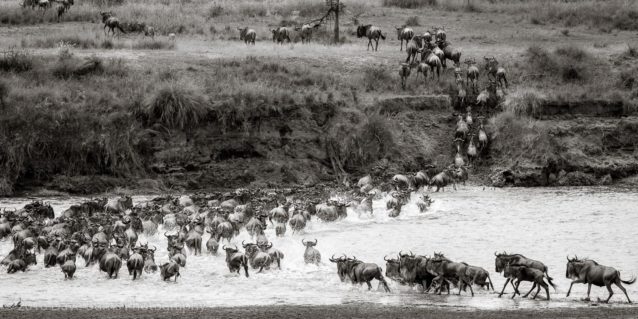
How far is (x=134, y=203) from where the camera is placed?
2583 centimetres

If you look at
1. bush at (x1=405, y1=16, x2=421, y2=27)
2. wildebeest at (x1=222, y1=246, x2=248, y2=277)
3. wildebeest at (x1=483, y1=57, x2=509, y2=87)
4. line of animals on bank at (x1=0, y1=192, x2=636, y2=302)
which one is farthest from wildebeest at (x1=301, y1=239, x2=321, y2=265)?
bush at (x1=405, y1=16, x2=421, y2=27)

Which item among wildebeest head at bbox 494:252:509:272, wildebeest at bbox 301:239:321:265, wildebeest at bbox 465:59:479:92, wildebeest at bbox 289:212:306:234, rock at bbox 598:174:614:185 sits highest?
wildebeest at bbox 465:59:479:92

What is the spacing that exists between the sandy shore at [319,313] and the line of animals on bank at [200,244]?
3.55 feet

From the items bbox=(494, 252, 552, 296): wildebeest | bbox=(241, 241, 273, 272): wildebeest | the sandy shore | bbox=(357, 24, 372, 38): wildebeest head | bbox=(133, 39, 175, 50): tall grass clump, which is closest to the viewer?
the sandy shore

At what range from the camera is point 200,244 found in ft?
66.6

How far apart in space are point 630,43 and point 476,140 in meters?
12.8

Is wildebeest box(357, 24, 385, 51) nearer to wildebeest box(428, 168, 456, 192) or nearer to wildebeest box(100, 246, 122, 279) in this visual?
wildebeest box(428, 168, 456, 192)

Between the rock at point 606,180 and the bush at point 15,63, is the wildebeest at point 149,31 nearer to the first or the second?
the bush at point 15,63

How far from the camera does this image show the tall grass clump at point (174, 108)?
94.9ft

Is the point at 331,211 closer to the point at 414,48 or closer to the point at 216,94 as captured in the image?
the point at 216,94

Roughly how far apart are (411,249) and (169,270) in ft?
17.5

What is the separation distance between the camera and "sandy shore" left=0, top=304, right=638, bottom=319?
15188mm

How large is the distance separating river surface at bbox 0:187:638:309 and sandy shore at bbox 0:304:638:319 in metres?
0.60

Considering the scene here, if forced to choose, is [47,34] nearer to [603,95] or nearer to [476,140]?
[476,140]
